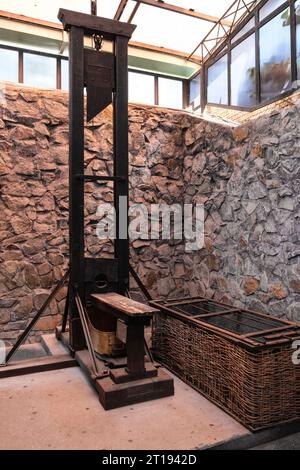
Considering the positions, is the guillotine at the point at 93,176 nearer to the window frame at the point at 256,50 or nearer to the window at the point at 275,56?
the window frame at the point at 256,50

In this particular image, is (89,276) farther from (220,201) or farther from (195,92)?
(195,92)

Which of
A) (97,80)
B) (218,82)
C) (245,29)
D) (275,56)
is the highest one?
(245,29)

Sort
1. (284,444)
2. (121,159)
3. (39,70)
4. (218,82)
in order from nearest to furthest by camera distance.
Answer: (284,444)
(121,159)
(39,70)
(218,82)

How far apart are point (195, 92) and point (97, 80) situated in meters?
4.52

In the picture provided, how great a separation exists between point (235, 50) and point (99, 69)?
3742mm

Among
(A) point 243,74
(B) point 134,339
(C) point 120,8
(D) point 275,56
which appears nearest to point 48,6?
(C) point 120,8

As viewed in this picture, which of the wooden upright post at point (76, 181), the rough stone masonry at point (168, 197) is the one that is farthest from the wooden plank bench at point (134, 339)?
the rough stone masonry at point (168, 197)

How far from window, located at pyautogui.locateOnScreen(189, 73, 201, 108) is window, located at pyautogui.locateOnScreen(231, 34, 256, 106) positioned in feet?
3.17

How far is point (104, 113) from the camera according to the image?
323cm

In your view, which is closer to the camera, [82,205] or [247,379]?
[247,379]

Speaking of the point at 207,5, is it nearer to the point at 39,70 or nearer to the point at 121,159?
the point at 39,70

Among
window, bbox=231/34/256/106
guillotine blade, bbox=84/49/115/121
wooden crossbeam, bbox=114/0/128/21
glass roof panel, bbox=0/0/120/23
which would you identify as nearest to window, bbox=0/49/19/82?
glass roof panel, bbox=0/0/120/23

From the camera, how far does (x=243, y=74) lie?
5031 millimetres

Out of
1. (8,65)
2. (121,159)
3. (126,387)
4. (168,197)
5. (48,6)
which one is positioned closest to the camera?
(126,387)
